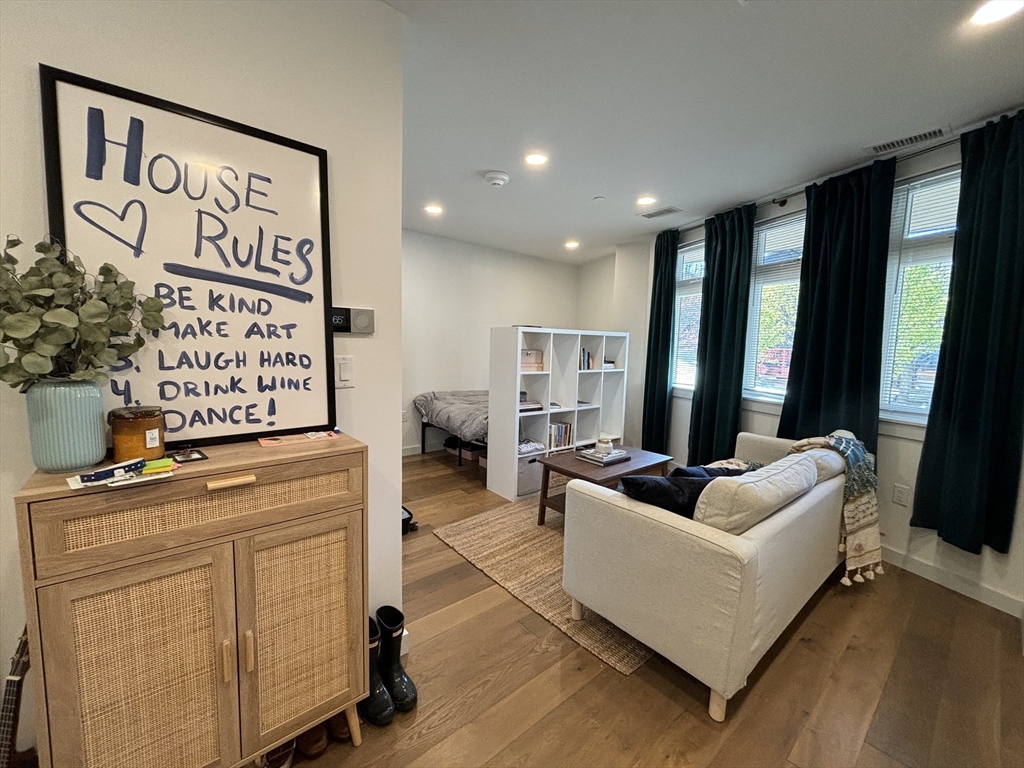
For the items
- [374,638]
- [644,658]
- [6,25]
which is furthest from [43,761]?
[644,658]

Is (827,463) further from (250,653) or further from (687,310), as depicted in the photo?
(250,653)

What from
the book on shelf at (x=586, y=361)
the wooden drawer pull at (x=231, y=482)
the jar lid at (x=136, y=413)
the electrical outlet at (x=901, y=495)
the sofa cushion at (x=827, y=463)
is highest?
the book on shelf at (x=586, y=361)

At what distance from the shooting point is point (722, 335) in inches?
132

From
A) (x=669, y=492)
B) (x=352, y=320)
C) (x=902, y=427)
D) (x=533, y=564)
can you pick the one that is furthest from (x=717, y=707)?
(x=902, y=427)

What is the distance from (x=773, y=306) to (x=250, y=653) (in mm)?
3686

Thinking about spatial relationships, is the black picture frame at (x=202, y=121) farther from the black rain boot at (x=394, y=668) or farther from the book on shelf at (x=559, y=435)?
the book on shelf at (x=559, y=435)

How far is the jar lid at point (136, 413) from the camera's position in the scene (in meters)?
0.94

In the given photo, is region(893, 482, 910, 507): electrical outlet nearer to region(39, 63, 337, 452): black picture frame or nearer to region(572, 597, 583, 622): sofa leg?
region(572, 597, 583, 622): sofa leg

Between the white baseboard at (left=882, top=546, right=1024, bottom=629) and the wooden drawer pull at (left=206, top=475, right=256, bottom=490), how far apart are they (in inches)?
132

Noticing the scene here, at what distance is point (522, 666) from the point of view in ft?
5.33

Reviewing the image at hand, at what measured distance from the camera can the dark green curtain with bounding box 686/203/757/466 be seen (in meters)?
3.21

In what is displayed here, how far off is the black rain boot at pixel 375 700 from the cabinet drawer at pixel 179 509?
60cm

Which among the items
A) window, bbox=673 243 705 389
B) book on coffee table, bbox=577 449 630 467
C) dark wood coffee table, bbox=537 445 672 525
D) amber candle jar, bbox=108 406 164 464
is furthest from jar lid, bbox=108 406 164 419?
window, bbox=673 243 705 389

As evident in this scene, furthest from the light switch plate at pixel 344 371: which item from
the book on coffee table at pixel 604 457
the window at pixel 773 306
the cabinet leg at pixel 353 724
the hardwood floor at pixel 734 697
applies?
the window at pixel 773 306
